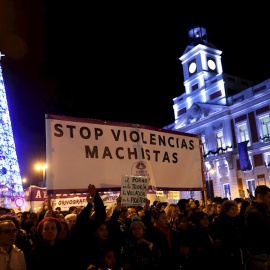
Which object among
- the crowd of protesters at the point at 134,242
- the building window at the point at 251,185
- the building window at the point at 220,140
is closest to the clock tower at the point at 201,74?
the building window at the point at 220,140

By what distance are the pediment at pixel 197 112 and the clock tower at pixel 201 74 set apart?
0.77m

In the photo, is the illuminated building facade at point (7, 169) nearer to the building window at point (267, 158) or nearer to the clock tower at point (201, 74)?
the building window at point (267, 158)

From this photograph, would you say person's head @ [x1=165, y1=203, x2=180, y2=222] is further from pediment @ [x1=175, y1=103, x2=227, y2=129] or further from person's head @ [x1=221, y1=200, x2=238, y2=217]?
pediment @ [x1=175, y1=103, x2=227, y2=129]

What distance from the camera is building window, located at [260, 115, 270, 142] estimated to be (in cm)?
2702

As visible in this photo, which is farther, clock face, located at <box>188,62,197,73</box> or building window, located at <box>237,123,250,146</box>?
clock face, located at <box>188,62,197,73</box>

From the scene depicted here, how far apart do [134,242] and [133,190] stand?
33.7 inches

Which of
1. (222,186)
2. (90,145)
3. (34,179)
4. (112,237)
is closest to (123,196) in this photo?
(112,237)

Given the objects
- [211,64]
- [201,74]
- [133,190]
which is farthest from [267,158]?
[133,190]

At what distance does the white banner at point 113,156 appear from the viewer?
4797mm

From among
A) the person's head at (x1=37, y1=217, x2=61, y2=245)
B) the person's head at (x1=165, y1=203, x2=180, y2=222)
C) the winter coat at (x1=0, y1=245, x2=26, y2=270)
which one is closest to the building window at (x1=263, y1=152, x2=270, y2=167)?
the person's head at (x1=165, y1=203, x2=180, y2=222)

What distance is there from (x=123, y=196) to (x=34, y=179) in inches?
2830

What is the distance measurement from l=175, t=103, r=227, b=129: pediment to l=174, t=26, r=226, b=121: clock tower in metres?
0.77

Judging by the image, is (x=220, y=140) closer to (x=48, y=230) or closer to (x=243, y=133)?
(x=243, y=133)

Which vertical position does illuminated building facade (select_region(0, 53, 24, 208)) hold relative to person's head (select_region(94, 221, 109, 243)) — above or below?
above
